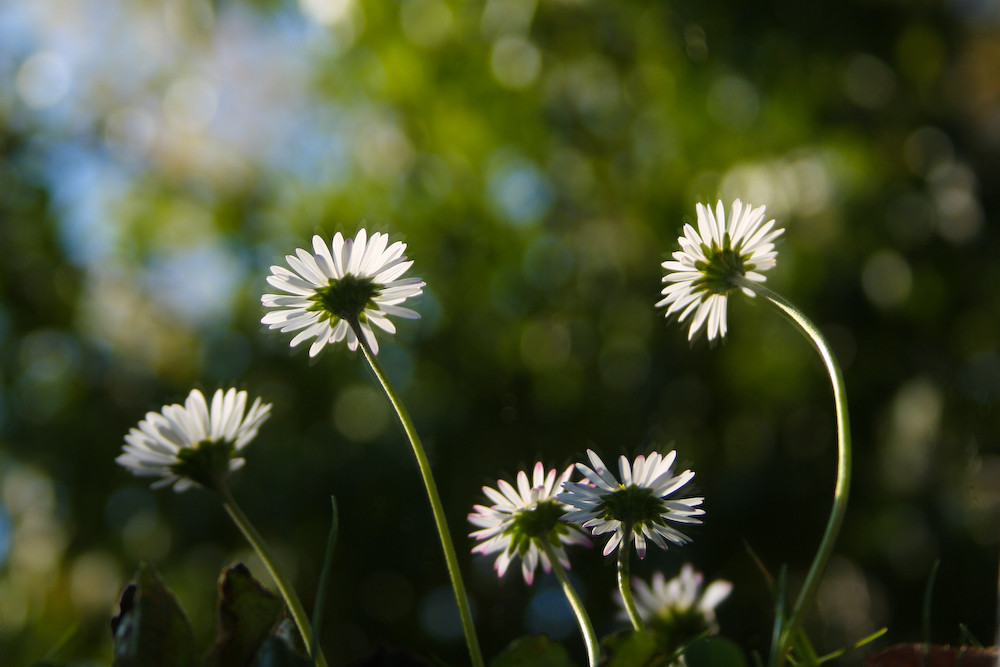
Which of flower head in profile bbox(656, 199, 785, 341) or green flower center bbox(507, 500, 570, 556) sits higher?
flower head in profile bbox(656, 199, 785, 341)

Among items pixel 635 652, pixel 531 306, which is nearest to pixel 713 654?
pixel 635 652

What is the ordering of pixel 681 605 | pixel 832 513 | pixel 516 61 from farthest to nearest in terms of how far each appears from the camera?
pixel 516 61, pixel 681 605, pixel 832 513

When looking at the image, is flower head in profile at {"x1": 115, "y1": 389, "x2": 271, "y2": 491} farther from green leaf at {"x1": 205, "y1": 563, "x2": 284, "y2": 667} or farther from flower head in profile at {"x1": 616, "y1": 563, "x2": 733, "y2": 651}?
flower head in profile at {"x1": 616, "y1": 563, "x2": 733, "y2": 651}

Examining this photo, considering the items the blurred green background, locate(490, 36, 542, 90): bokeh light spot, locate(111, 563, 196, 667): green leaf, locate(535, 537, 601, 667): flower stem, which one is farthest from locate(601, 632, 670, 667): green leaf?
locate(490, 36, 542, 90): bokeh light spot

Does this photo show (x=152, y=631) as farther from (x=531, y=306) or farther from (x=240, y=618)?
(x=531, y=306)

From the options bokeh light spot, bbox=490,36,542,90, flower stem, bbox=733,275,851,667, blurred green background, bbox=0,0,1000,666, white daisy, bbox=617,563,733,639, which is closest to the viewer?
flower stem, bbox=733,275,851,667

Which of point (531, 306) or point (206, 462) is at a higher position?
point (531, 306)

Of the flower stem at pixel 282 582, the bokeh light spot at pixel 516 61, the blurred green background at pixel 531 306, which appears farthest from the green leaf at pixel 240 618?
the bokeh light spot at pixel 516 61
